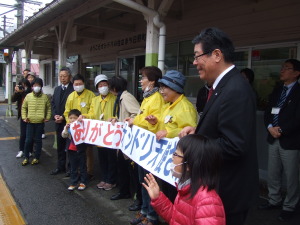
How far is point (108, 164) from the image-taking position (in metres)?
4.46

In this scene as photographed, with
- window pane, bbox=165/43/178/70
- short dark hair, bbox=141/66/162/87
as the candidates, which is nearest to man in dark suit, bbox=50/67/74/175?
short dark hair, bbox=141/66/162/87

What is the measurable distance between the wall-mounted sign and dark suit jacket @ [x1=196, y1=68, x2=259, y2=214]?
21.4ft

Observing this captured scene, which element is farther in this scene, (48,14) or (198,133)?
(48,14)

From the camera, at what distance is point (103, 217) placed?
3572 millimetres

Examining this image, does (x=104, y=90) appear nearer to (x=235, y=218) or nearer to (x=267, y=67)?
(x=267, y=67)

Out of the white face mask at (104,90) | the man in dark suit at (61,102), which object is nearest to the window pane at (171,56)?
the man in dark suit at (61,102)

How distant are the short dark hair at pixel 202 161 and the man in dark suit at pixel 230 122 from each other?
0.19ft

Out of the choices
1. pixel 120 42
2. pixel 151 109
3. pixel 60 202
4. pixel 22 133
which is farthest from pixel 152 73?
pixel 120 42

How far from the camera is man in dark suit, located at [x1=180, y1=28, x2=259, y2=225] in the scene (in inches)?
60.9

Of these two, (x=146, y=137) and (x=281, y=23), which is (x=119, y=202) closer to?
(x=146, y=137)

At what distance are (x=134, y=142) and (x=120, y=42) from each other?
6.32 metres

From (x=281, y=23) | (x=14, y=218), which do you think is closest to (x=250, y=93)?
(x=14, y=218)

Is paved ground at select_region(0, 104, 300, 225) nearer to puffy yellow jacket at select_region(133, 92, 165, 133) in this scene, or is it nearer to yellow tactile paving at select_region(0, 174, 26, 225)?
yellow tactile paving at select_region(0, 174, 26, 225)

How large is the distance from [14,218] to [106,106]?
194cm
